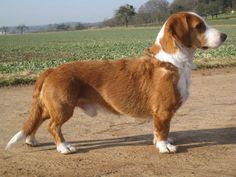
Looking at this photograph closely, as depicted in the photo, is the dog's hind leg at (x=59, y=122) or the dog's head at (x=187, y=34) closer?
the dog's head at (x=187, y=34)

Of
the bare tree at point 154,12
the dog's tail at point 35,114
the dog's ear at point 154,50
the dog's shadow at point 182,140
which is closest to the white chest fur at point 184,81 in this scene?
the dog's ear at point 154,50

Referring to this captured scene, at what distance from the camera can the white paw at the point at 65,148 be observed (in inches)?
238

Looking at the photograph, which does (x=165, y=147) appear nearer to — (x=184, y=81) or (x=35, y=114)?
(x=184, y=81)

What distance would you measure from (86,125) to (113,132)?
0.64 metres

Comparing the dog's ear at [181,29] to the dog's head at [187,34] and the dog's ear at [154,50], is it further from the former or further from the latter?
the dog's ear at [154,50]

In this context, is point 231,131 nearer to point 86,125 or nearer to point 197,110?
point 197,110

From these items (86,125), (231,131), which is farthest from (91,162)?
(231,131)

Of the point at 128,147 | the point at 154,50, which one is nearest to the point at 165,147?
the point at 128,147

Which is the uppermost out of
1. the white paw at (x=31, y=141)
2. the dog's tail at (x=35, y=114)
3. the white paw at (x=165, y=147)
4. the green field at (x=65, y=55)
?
the dog's tail at (x=35, y=114)

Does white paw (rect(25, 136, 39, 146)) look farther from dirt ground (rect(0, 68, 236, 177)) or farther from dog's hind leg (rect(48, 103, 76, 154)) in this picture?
dog's hind leg (rect(48, 103, 76, 154))

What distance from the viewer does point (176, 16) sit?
5.81m

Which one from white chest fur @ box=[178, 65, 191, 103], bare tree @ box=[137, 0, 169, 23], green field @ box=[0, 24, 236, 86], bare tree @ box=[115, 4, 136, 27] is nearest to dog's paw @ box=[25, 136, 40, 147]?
white chest fur @ box=[178, 65, 191, 103]

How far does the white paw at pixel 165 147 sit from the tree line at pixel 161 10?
96388 millimetres

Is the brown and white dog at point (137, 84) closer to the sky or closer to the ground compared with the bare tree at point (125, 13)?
closer to the sky
